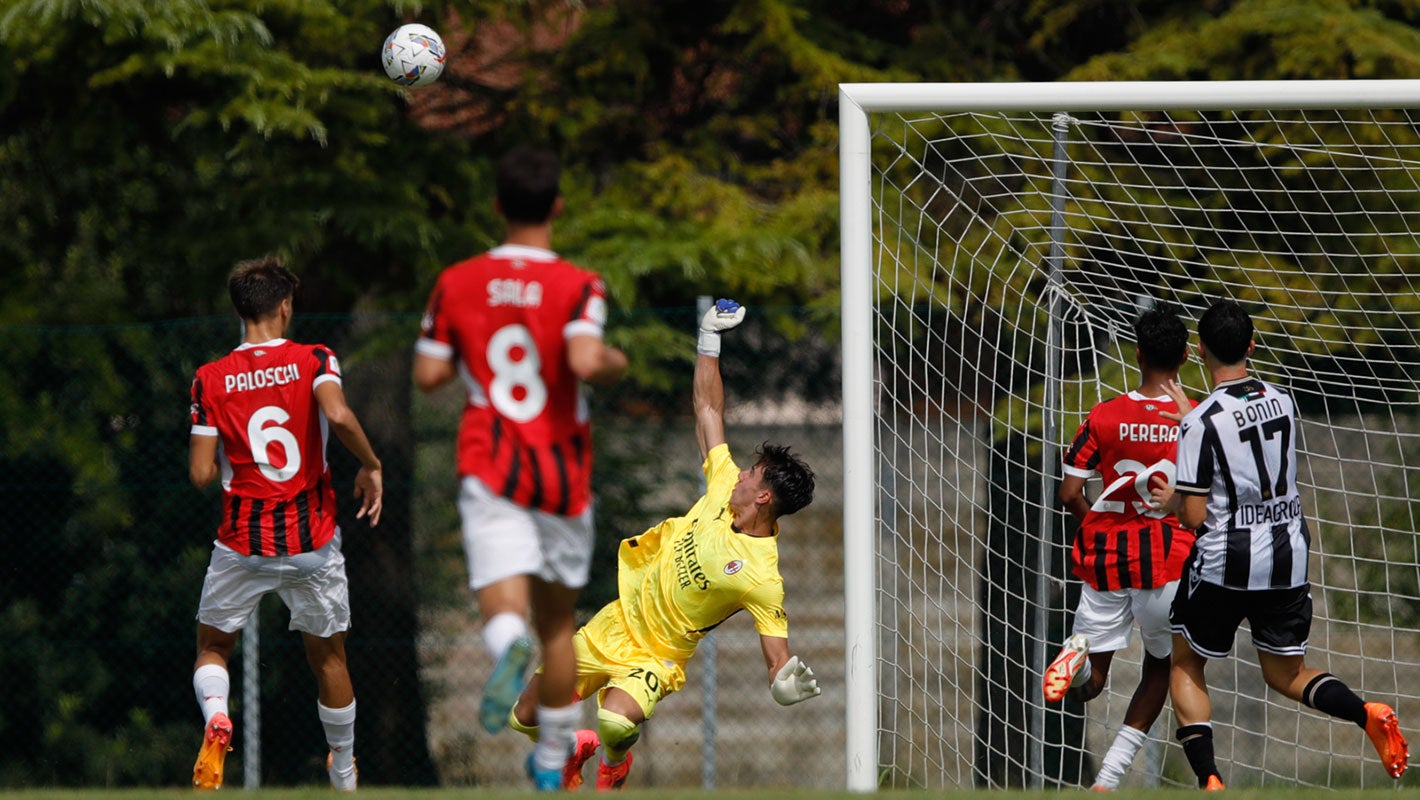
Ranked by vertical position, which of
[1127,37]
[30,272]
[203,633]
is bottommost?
[203,633]

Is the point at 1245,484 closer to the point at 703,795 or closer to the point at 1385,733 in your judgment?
the point at 1385,733

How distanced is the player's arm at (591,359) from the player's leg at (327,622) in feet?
7.88

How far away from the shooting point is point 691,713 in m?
10.1

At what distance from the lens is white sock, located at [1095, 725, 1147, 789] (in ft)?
20.6

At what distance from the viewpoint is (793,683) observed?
5469 mm

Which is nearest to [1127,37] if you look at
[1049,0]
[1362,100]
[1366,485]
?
[1049,0]

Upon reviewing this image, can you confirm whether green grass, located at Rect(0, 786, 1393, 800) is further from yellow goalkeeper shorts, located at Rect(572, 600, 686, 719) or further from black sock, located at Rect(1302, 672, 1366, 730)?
yellow goalkeeper shorts, located at Rect(572, 600, 686, 719)

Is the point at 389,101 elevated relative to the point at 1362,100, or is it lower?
elevated

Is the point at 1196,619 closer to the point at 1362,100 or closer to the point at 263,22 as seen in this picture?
the point at 1362,100

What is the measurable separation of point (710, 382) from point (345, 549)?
4145 millimetres

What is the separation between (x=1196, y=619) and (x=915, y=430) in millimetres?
2625

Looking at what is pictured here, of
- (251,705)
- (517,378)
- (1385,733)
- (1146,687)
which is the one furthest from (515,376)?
(251,705)

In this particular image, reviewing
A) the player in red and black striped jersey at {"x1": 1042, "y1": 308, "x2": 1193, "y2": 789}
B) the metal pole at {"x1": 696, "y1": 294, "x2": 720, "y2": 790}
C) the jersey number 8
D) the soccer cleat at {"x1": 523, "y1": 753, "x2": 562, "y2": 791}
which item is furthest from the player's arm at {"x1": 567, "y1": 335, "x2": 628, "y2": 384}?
the metal pole at {"x1": 696, "y1": 294, "x2": 720, "y2": 790}

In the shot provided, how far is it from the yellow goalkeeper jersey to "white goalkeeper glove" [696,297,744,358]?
44 cm
